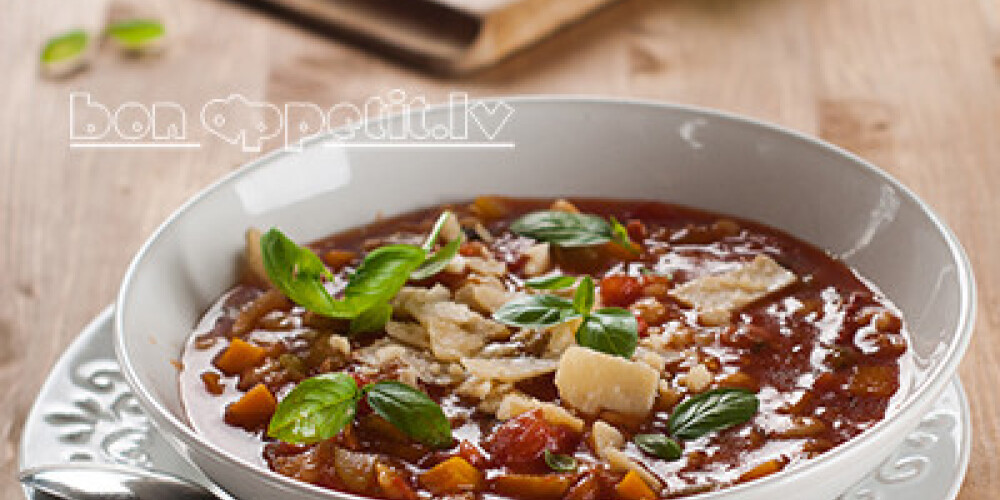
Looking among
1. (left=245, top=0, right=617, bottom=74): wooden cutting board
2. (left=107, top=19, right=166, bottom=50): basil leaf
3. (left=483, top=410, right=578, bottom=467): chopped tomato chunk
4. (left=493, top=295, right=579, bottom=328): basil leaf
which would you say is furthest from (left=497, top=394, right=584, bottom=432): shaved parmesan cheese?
(left=107, top=19, right=166, bottom=50): basil leaf

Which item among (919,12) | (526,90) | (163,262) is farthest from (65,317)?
(919,12)

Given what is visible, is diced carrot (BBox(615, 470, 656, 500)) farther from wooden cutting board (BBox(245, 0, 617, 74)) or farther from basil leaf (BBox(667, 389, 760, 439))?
wooden cutting board (BBox(245, 0, 617, 74))

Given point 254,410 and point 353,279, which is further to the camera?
point 353,279

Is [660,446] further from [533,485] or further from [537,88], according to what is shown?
[537,88]

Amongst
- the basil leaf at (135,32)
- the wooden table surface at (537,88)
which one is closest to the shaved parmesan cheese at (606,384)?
the wooden table surface at (537,88)

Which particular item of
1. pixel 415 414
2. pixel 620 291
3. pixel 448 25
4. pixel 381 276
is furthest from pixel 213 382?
pixel 448 25

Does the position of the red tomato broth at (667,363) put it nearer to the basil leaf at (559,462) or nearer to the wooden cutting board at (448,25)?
the basil leaf at (559,462)
